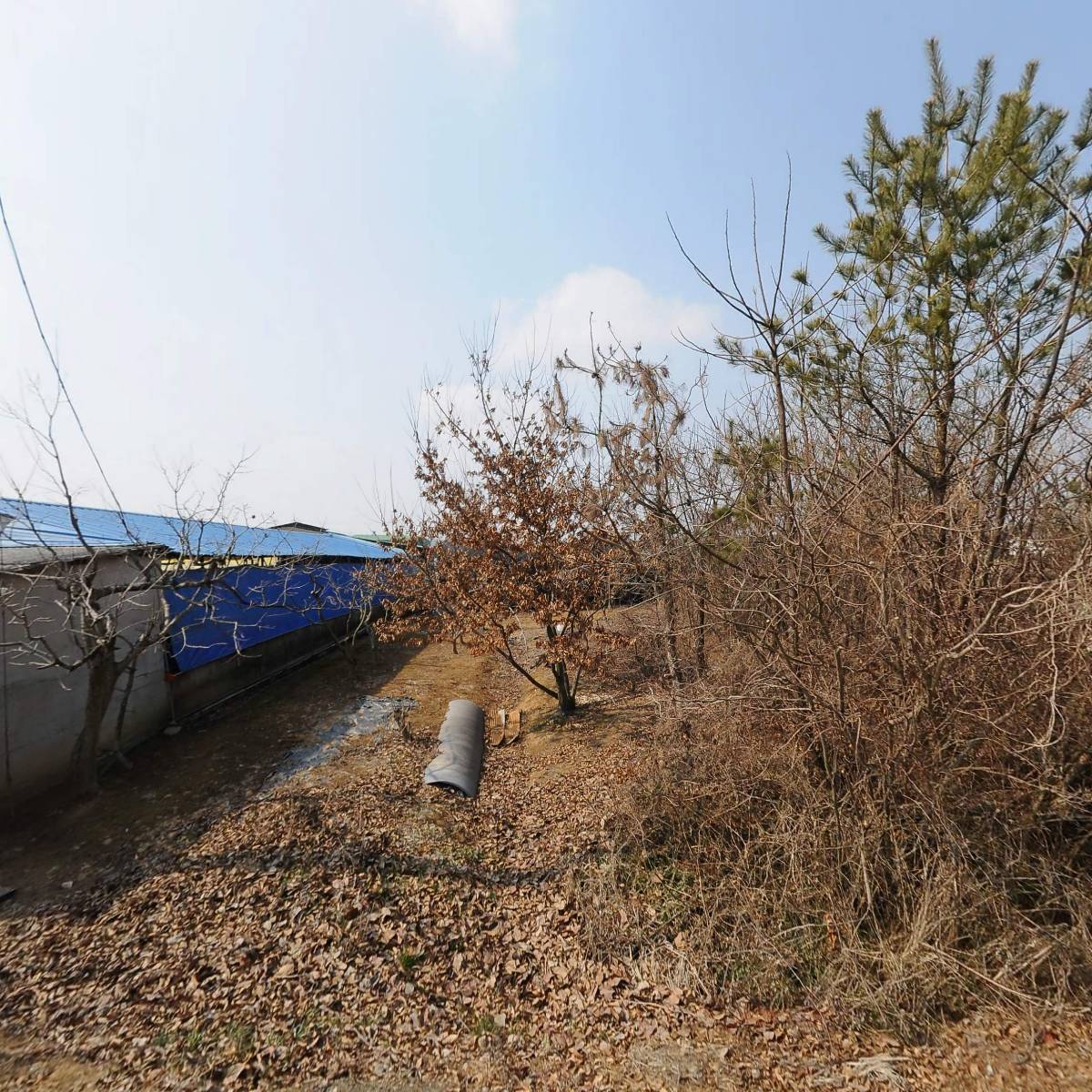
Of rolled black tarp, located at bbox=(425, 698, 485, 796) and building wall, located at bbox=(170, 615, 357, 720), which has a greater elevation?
building wall, located at bbox=(170, 615, 357, 720)

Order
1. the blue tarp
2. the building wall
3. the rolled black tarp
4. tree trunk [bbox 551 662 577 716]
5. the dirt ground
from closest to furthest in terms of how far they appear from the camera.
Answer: the dirt ground → the rolled black tarp → the blue tarp → the building wall → tree trunk [bbox 551 662 577 716]

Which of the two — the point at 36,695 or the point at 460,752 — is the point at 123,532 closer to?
the point at 36,695

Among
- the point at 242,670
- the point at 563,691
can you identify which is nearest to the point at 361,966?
the point at 563,691

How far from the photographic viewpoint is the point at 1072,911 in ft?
11.6

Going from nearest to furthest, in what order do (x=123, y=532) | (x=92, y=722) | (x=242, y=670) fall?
1. (x=92, y=722)
2. (x=123, y=532)
3. (x=242, y=670)

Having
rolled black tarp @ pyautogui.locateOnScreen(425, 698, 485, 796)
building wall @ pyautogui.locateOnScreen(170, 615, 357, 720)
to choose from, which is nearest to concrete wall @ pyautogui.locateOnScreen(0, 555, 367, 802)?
building wall @ pyautogui.locateOnScreen(170, 615, 357, 720)

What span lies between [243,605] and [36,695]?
3743mm

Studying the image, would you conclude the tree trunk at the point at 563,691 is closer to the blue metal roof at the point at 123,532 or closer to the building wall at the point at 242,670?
the blue metal roof at the point at 123,532

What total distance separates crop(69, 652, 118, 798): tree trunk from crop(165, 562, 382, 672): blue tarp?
730mm

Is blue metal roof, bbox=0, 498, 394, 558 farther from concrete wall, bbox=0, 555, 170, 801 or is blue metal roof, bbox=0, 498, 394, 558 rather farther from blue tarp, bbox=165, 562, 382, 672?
concrete wall, bbox=0, 555, 170, 801

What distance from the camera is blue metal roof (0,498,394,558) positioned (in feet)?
22.7

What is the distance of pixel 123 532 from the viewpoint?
8.75 m

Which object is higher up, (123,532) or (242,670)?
(123,532)

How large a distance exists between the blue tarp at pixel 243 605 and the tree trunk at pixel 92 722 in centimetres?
73
